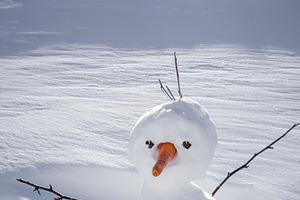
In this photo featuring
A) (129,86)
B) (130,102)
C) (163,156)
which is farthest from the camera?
(129,86)

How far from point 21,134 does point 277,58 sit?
11.8 ft

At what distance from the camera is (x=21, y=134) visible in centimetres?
191

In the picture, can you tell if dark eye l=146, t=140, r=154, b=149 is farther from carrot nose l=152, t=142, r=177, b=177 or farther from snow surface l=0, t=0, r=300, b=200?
snow surface l=0, t=0, r=300, b=200

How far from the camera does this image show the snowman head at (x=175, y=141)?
36.7 inches

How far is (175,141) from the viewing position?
94cm

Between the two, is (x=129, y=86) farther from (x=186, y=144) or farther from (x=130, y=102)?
(x=186, y=144)

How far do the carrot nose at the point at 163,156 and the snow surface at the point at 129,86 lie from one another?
1.93 feet

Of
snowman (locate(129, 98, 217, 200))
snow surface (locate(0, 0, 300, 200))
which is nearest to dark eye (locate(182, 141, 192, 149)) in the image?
snowman (locate(129, 98, 217, 200))

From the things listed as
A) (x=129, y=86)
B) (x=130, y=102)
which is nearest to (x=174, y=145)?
(x=130, y=102)

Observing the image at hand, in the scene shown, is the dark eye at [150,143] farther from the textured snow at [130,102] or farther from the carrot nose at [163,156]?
the textured snow at [130,102]

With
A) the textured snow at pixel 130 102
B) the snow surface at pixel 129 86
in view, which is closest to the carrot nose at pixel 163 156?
the snow surface at pixel 129 86

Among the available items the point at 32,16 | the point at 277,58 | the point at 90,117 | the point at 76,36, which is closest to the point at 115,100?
the point at 90,117

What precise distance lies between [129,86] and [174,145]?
7.67 feet

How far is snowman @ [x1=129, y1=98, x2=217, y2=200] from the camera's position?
932 millimetres
